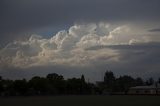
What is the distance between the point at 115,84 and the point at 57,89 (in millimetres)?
59804

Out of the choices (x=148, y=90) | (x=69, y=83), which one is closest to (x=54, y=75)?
(x=69, y=83)

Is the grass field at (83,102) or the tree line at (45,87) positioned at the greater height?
the tree line at (45,87)

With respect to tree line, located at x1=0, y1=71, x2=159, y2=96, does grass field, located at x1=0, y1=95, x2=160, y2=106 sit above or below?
below

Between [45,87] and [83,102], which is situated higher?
[45,87]

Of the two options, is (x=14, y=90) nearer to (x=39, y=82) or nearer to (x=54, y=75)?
(x=39, y=82)

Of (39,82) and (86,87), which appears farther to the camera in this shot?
(86,87)

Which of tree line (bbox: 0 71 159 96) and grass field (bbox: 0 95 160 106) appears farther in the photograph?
tree line (bbox: 0 71 159 96)

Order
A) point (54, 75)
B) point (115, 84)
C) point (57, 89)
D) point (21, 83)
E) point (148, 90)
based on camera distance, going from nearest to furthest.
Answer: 1. point (21, 83)
2. point (57, 89)
3. point (148, 90)
4. point (54, 75)
5. point (115, 84)

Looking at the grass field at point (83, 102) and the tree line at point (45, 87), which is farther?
the tree line at point (45, 87)

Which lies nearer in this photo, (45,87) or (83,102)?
(83,102)

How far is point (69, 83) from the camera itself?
146250mm

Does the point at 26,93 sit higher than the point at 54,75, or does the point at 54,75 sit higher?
the point at 54,75

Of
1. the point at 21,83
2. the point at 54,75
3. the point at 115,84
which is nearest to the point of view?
the point at 21,83

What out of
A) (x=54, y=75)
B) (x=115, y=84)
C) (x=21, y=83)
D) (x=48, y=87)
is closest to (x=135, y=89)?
(x=115, y=84)
